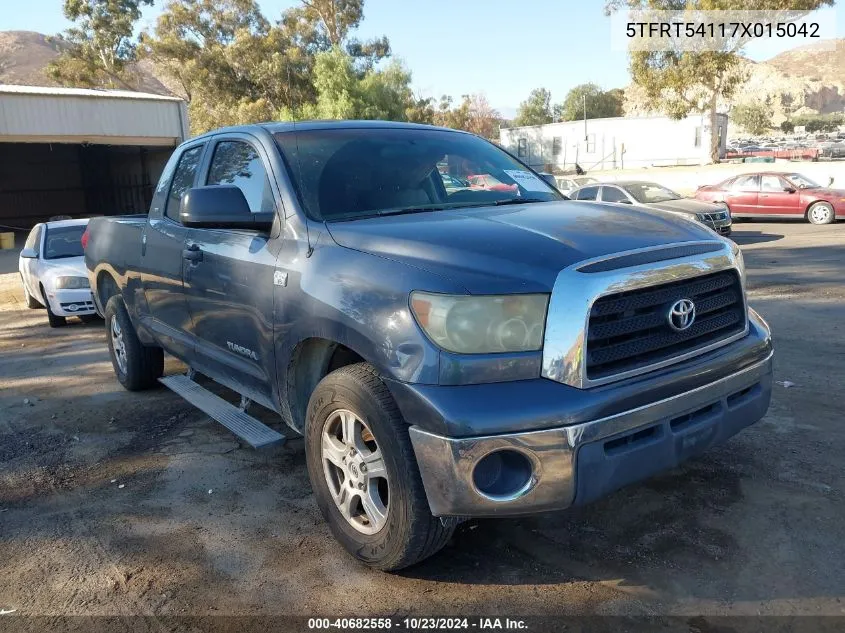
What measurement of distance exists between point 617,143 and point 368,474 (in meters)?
43.2

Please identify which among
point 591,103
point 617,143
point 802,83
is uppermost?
point 802,83

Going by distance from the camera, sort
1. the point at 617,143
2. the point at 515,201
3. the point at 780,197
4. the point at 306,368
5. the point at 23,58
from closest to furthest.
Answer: the point at 306,368
the point at 515,201
the point at 780,197
the point at 617,143
the point at 23,58

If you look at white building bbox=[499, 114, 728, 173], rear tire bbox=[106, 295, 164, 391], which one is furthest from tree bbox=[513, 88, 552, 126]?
rear tire bbox=[106, 295, 164, 391]

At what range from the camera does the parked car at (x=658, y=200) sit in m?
14.1

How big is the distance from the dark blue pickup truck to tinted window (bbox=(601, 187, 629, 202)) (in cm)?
1138

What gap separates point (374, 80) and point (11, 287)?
28.0 m

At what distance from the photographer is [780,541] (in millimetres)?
3213

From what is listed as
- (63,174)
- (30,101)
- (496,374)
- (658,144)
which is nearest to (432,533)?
(496,374)

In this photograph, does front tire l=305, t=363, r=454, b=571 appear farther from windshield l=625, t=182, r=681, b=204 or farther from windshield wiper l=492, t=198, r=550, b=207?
windshield l=625, t=182, r=681, b=204

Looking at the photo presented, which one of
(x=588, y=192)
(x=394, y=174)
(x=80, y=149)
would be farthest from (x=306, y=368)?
(x=80, y=149)

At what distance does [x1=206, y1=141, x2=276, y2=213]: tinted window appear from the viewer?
3812 millimetres

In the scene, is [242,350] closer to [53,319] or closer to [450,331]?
[450,331]

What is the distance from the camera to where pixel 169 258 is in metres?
4.71

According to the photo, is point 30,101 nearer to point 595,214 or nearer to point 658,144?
point 595,214
